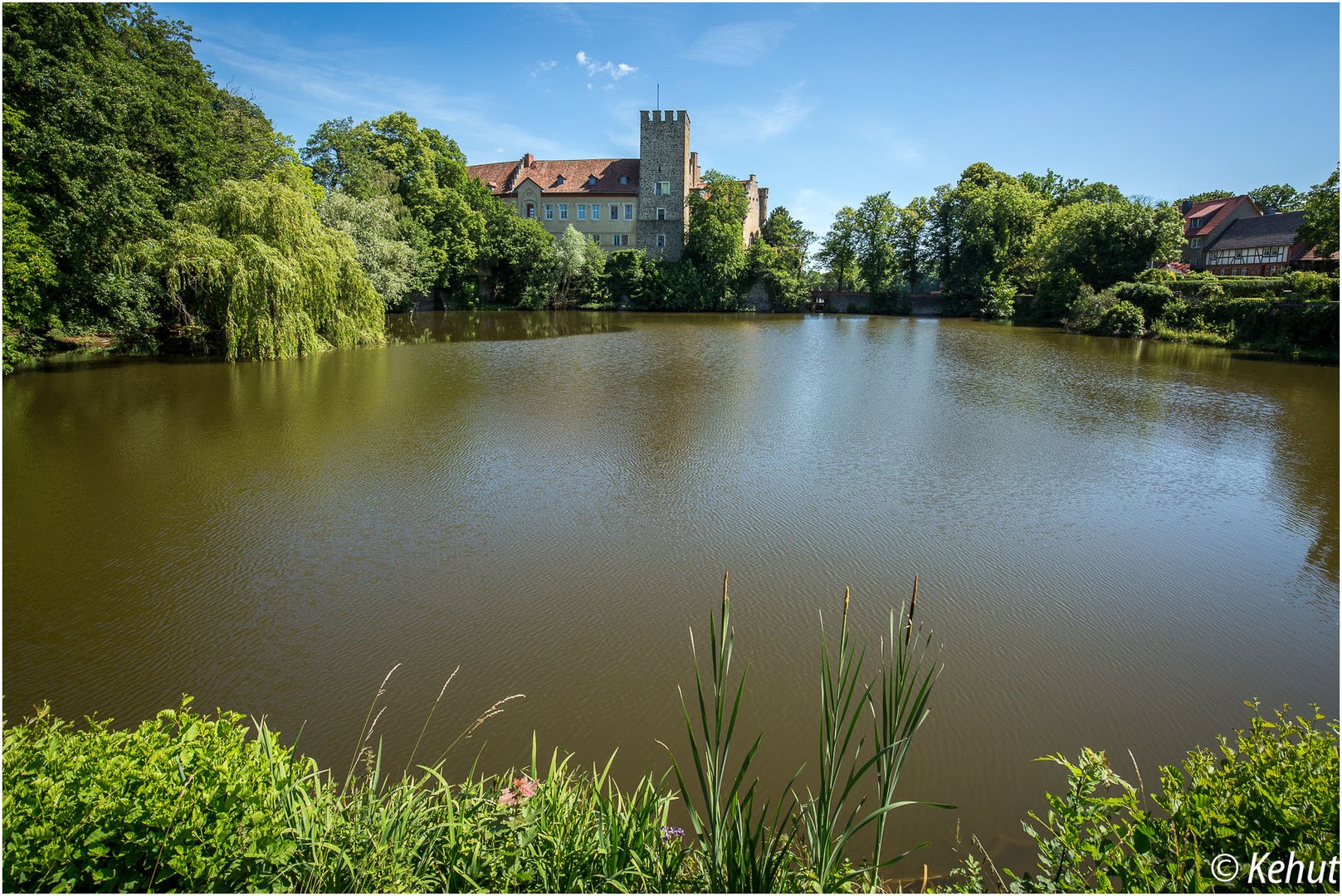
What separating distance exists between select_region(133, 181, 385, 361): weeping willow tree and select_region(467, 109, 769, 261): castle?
28.9m

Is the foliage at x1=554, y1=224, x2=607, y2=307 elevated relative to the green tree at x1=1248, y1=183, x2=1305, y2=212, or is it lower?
lower

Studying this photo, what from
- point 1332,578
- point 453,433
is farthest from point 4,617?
point 1332,578

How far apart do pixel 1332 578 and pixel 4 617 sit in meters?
10.7

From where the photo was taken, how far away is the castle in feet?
150

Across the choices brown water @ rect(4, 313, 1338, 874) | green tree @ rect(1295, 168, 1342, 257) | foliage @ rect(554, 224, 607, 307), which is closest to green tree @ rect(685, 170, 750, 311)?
foliage @ rect(554, 224, 607, 307)

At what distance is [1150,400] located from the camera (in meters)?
14.6

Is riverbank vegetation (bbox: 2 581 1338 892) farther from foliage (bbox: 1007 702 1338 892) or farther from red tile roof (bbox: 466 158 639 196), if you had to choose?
red tile roof (bbox: 466 158 639 196)

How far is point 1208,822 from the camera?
2258 millimetres

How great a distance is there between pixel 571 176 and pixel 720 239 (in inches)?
479

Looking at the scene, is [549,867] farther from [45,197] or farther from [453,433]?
[45,197]

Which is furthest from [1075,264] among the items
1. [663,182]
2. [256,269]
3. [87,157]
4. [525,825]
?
[525,825]

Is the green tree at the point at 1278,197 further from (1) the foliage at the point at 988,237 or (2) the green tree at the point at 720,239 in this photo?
(2) the green tree at the point at 720,239

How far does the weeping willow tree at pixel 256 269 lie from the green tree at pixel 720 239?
2911cm

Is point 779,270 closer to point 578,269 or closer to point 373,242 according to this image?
point 578,269
